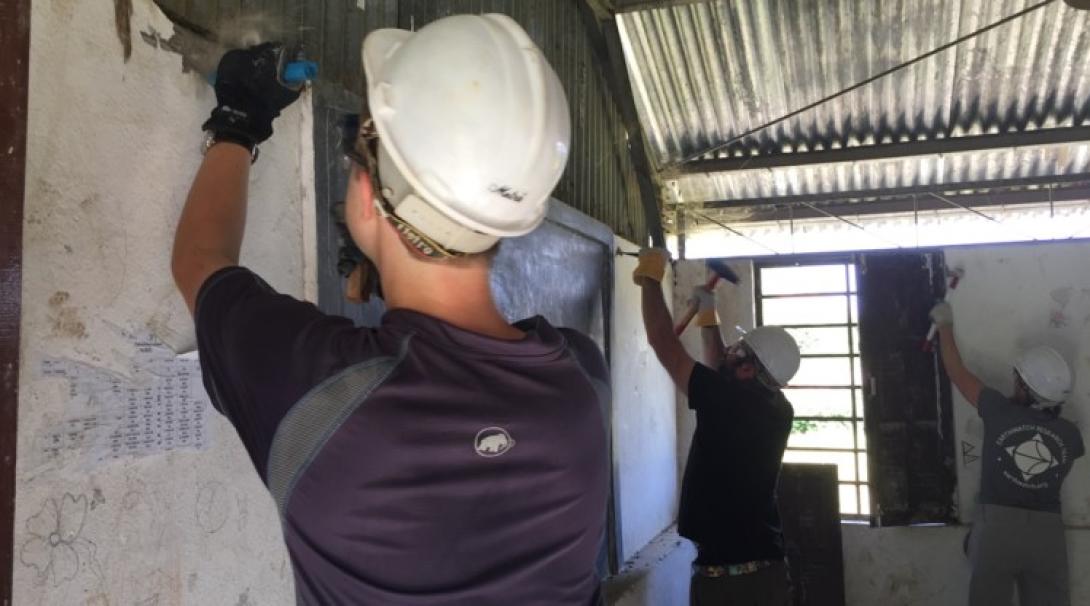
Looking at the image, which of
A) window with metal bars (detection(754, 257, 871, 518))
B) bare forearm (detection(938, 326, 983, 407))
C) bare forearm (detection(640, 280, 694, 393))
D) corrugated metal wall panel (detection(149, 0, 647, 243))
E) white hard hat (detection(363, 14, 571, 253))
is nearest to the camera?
white hard hat (detection(363, 14, 571, 253))

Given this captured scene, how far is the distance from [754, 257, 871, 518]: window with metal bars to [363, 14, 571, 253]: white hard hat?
393cm

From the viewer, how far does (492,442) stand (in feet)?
2.93

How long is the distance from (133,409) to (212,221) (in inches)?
14.1

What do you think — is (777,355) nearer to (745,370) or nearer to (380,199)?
(745,370)

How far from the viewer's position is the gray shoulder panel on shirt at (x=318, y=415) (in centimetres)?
82

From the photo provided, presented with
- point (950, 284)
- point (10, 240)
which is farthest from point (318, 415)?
point (950, 284)

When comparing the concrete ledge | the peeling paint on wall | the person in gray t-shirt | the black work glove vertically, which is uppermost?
the peeling paint on wall

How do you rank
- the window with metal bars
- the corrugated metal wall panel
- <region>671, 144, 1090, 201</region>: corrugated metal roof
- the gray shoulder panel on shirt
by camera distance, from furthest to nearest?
the window with metal bars
<region>671, 144, 1090, 201</region>: corrugated metal roof
the corrugated metal wall panel
the gray shoulder panel on shirt

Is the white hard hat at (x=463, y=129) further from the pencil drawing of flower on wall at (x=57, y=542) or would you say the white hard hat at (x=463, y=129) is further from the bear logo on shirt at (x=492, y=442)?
the pencil drawing of flower on wall at (x=57, y=542)

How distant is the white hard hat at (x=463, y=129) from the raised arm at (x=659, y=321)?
224cm

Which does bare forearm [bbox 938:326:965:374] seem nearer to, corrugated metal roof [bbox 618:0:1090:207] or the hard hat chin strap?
corrugated metal roof [bbox 618:0:1090:207]

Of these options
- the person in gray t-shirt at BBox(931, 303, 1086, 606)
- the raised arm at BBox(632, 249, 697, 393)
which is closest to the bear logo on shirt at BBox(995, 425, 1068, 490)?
the person in gray t-shirt at BBox(931, 303, 1086, 606)

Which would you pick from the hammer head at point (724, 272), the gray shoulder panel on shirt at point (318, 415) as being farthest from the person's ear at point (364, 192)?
the hammer head at point (724, 272)

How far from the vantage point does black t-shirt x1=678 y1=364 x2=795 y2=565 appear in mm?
2896
